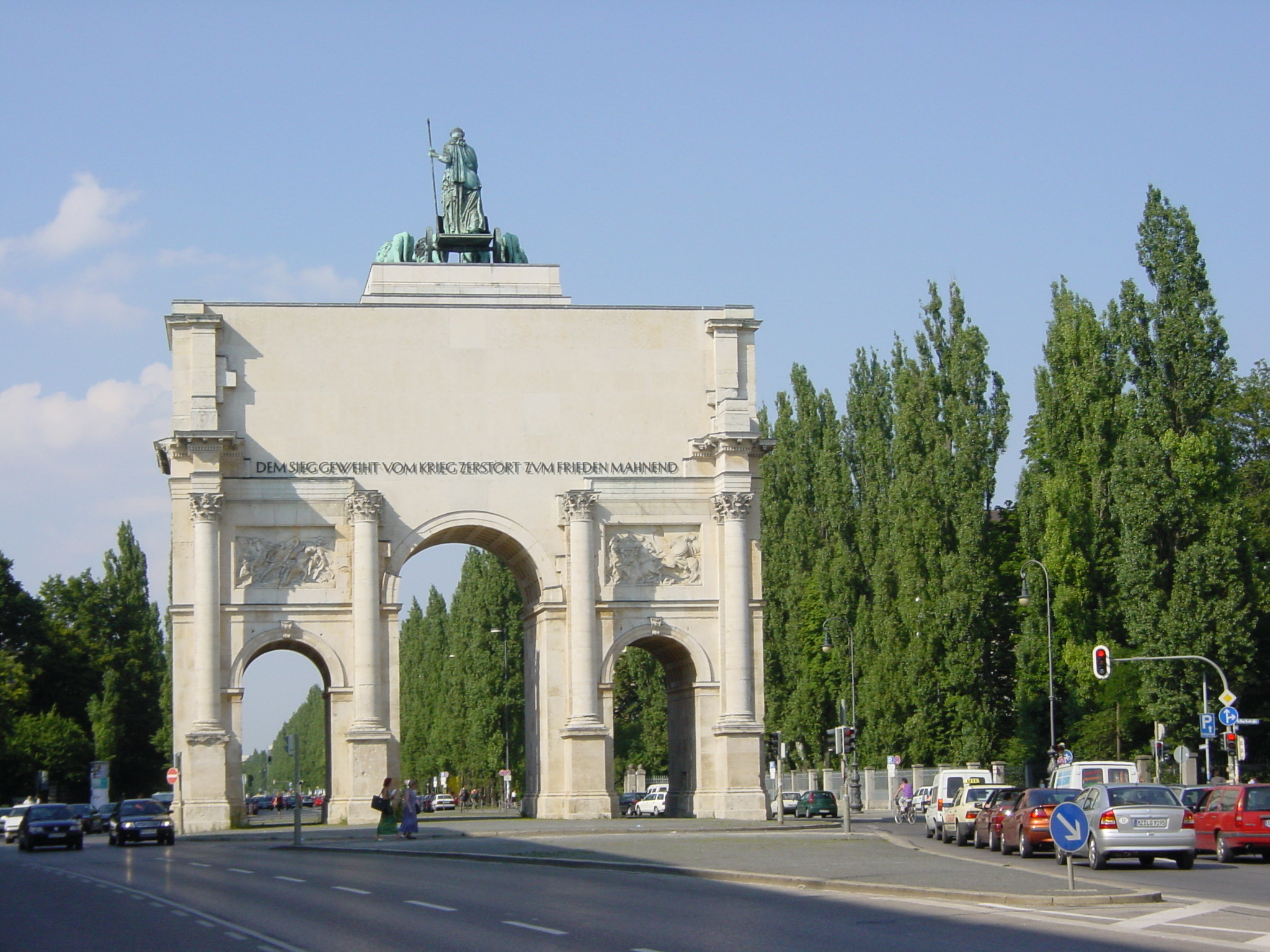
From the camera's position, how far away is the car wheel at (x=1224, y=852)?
32062mm

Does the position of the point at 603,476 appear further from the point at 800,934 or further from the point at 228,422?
the point at 800,934

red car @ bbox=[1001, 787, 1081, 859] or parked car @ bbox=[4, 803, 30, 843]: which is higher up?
red car @ bbox=[1001, 787, 1081, 859]

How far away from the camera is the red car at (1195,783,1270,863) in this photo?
31.5m

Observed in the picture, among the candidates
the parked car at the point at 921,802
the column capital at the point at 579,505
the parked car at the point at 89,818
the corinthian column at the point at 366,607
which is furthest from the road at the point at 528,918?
the parked car at the point at 89,818

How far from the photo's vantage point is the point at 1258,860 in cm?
3278

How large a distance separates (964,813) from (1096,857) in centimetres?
1248

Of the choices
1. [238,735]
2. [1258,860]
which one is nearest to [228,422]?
[238,735]

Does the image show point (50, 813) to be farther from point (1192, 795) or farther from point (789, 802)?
point (789, 802)

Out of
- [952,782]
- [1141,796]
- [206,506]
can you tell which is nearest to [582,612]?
[206,506]

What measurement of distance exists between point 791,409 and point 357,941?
6303cm

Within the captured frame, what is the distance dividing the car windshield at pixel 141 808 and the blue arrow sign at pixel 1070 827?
32.8 meters

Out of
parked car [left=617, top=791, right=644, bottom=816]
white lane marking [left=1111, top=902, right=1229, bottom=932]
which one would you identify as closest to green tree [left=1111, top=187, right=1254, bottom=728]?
parked car [left=617, top=791, right=644, bottom=816]

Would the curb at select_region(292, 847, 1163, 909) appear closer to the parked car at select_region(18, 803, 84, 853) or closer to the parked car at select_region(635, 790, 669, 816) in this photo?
the parked car at select_region(18, 803, 84, 853)

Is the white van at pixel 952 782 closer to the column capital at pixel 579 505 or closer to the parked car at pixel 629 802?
the column capital at pixel 579 505
